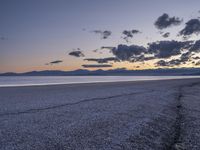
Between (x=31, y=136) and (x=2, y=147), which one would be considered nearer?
(x=2, y=147)

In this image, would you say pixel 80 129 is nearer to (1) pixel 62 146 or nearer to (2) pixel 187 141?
(1) pixel 62 146

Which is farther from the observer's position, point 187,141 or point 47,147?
point 187,141

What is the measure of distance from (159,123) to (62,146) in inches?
116

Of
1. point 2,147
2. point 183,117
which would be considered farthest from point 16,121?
point 183,117

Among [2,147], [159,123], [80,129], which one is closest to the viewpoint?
[2,147]

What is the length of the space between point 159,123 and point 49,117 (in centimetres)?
260

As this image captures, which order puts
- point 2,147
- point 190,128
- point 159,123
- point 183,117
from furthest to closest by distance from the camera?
point 183,117 < point 159,123 < point 190,128 < point 2,147

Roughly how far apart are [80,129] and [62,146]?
1.24 metres

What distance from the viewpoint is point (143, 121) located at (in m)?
6.47

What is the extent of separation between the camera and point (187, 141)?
4656 mm

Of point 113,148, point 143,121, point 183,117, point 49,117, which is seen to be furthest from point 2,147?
point 183,117

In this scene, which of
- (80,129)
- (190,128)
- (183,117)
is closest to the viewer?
(80,129)

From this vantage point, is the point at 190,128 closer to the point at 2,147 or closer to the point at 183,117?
the point at 183,117

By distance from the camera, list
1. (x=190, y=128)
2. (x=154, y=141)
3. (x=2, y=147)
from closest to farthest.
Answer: (x=2, y=147) → (x=154, y=141) → (x=190, y=128)
